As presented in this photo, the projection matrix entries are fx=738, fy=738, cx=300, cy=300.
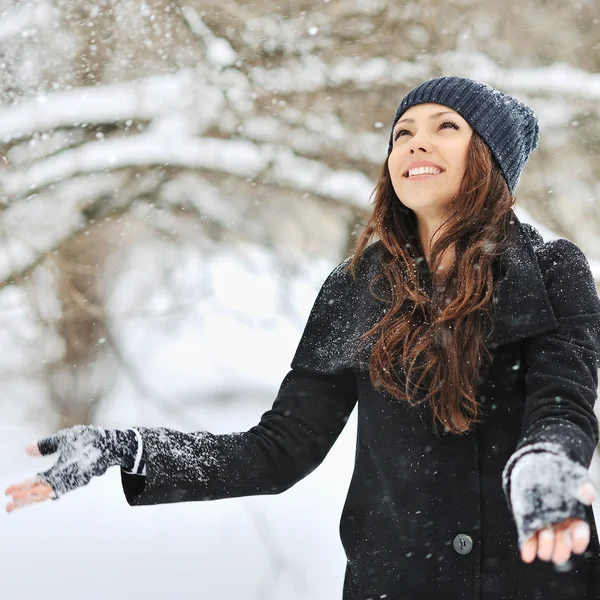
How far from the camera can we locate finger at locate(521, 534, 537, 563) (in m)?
0.93

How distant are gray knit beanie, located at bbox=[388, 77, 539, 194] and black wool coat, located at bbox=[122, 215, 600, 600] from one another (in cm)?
17

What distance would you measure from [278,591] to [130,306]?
1.72m

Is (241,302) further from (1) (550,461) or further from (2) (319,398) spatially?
(1) (550,461)

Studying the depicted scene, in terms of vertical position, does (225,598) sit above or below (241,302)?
below

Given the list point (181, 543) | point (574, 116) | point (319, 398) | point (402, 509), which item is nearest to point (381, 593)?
point (402, 509)

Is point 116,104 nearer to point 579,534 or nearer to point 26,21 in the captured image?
point 26,21

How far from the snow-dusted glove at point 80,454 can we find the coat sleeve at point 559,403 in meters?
0.68

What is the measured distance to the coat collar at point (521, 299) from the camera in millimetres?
1303

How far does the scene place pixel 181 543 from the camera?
274cm

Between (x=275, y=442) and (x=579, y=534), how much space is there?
0.73 m

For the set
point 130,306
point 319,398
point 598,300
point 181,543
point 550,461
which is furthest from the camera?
point 130,306

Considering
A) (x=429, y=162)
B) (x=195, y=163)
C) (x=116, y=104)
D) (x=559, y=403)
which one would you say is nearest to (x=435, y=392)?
(x=559, y=403)

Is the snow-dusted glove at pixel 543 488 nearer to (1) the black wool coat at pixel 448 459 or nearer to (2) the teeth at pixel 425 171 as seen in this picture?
(1) the black wool coat at pixel 448 459

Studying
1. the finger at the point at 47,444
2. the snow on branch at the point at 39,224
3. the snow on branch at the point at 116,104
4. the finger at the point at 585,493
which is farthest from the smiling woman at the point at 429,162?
the snow on branch at the point at 39,224
